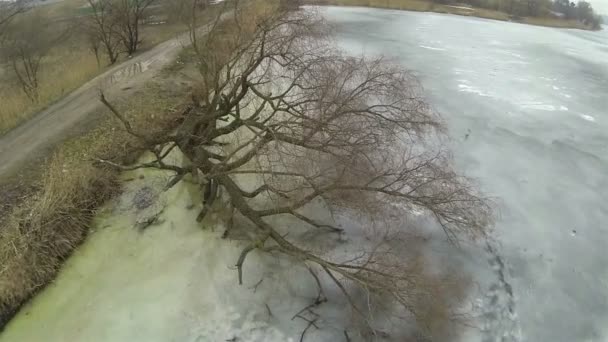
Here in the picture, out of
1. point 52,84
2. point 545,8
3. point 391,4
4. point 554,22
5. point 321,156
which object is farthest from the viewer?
point 545,8

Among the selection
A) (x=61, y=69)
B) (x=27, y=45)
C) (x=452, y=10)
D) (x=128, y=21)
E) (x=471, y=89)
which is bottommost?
(x=61, y=69)

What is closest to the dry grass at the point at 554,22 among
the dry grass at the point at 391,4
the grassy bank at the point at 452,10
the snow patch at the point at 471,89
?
the grassy bank at the point at 452,10

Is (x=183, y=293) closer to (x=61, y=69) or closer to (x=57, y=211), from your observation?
(x=57, y=211)

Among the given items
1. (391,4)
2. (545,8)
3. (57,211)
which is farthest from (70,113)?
(545,8)

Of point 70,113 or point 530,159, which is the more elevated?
point 70,113

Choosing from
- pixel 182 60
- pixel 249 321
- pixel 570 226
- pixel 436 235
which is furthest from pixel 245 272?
Result: pixel 182 60

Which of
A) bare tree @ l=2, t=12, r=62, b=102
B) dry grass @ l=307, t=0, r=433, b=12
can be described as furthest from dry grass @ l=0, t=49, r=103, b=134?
dry grass @ l=307, t=0, r=433, b=12

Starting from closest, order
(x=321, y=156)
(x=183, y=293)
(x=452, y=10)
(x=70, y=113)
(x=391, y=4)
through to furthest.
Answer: (x=183, y=293) → (x=321, y=156) → (x=70, y=113) → (x=391, y=4) → (x=452, y=10)

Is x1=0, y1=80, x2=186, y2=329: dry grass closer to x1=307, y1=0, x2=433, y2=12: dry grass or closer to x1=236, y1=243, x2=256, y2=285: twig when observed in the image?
x1=236, y1=243, x2=256, y2=285: twig

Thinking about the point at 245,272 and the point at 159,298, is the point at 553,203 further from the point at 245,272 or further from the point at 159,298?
the point at 159,298
